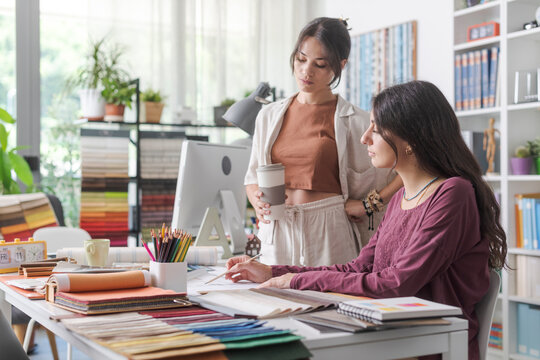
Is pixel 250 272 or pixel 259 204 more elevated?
pixel 259 204

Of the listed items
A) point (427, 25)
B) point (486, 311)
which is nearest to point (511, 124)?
point (427, 25)

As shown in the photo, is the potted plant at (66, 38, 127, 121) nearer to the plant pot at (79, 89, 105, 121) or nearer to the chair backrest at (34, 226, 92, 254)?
the plant pot at (79, 89, 105, 121)

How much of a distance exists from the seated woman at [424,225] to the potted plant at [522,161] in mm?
1887

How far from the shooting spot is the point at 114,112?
13.8ft

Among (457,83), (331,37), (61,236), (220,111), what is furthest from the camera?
(220,111)

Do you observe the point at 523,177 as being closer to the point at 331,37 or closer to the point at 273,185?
the point at 331,37

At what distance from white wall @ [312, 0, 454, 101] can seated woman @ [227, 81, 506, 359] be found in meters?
2.31

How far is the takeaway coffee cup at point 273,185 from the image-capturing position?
1.98 meters

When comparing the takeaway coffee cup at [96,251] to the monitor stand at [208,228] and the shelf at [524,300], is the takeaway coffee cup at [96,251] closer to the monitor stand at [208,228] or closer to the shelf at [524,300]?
the monitor stand at [208,228]

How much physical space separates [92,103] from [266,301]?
3.16 m

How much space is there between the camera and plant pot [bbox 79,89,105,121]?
4152mm

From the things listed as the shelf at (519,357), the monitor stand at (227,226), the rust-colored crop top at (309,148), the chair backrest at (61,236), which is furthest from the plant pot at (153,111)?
the shelf at (519,357)

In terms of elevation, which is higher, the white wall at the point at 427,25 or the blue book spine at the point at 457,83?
the white wall at the point at 427,25

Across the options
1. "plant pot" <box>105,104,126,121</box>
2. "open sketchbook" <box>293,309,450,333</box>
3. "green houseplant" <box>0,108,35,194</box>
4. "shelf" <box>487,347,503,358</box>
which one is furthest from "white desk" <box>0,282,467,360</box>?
"plant pot" <box>105,104,126,121</box>
